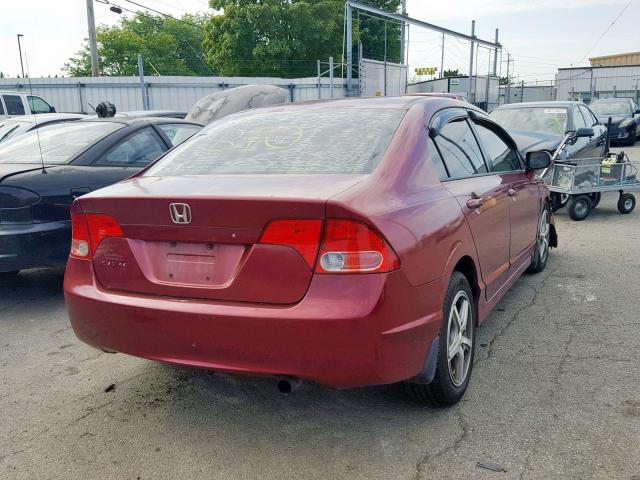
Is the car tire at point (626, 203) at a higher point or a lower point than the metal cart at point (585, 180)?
lower

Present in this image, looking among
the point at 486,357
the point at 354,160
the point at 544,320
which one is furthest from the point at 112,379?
the point at 544,320

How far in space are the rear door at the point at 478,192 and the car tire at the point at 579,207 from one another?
4730mm

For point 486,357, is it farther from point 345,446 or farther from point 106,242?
point 106,242

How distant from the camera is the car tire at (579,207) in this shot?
26.6 ft

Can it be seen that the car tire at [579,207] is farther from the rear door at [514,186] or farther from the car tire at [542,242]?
the rear door at [514,186]

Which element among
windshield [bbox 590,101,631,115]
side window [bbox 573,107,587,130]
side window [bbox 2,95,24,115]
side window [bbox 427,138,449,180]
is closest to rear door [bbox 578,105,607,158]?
side window [bbox 573,107,587,130]

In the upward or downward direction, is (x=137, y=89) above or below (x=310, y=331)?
above

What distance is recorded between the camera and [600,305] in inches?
178

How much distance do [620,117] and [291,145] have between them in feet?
64.2

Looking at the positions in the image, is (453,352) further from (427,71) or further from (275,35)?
(427,71)

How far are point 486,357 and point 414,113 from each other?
5.27 feet

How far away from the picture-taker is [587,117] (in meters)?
10.5

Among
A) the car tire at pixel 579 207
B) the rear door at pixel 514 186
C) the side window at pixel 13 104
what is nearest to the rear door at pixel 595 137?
the car tire at pixel 579 207

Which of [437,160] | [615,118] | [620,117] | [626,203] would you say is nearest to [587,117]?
[626,203]
